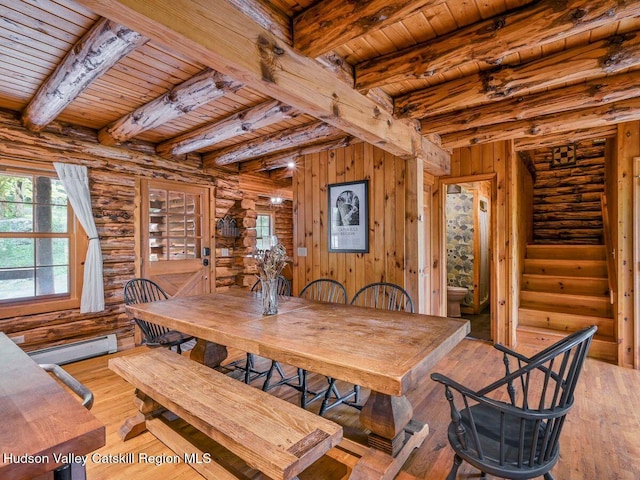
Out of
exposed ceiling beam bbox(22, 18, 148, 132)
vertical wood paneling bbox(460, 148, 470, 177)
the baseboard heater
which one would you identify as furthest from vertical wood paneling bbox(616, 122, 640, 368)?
the baseboard heater

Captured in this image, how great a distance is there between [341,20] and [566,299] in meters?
4.45

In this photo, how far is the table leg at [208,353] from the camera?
2.76 m

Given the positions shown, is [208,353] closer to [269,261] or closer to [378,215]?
[269,261]

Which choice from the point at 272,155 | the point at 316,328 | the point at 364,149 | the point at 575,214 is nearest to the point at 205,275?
the point at 272,155

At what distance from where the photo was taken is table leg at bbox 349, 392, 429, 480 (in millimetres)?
1695

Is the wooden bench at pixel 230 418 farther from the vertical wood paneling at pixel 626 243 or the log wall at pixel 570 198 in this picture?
the log wall at pixel 570 198

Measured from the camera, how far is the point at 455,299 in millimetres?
5504

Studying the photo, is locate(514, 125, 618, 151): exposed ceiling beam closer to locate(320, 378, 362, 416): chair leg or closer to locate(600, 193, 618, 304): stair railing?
locate(600, 193, 618, 304): stair railing

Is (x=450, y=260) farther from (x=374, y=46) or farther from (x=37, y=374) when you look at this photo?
(x=37, y=374)

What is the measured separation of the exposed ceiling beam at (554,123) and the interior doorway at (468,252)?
6.41ft

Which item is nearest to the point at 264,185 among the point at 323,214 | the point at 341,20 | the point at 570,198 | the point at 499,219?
the point at 323,214

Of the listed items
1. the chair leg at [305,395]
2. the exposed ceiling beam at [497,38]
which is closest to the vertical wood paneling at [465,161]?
the exposed ceiling beam at [497,38]

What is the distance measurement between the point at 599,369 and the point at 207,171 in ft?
17.9

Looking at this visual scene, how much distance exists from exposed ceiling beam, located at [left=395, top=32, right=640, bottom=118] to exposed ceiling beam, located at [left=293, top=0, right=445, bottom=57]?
3.85 ft
